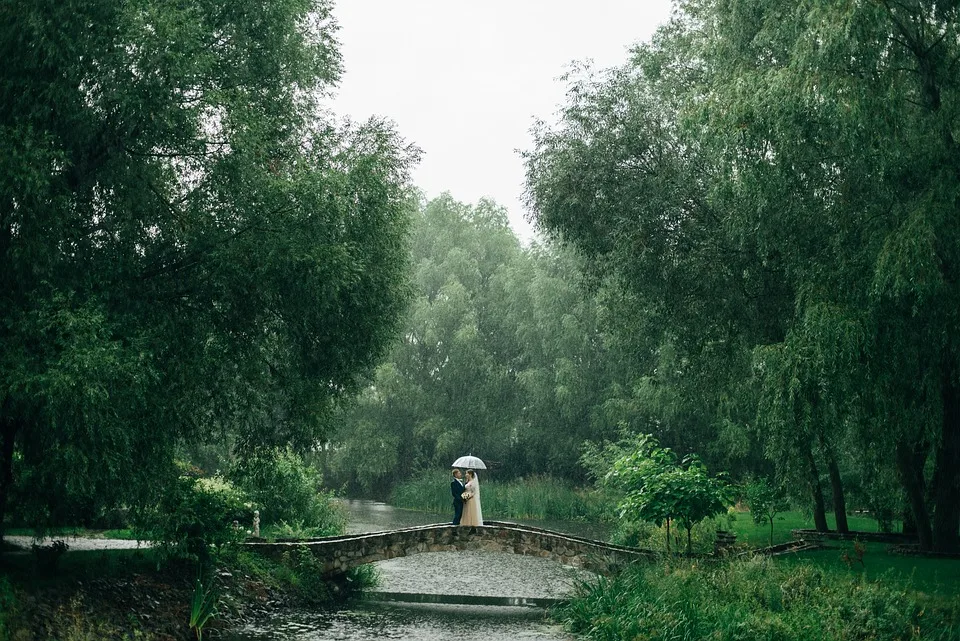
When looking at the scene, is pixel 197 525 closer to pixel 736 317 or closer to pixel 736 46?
pixel 736 317

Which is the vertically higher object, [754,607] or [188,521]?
[188,521]

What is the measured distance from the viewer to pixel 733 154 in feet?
50.3

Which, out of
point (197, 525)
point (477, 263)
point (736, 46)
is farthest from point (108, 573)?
point (477, 263)

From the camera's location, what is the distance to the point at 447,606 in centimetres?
1727

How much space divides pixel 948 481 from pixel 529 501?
739 inches

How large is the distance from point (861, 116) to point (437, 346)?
34014 mm

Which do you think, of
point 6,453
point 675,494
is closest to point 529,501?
point 675,494

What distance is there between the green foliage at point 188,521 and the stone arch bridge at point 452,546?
2631 millimetres

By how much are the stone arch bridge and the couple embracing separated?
1.29m

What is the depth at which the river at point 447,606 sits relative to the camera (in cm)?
1425

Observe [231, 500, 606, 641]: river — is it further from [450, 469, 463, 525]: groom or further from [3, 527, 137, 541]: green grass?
[3, 527, 137, 541]: green grass

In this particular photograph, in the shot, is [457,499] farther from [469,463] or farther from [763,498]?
[763,498]

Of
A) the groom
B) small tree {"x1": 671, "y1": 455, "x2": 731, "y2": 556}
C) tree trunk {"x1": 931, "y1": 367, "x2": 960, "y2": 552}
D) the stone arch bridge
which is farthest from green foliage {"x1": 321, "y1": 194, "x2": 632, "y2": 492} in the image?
small tree {"x1": 671, "y1": 455, "x2": 731, "y2": 556}

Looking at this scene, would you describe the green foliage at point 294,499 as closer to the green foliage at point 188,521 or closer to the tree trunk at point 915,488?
the green foliage at point 188,521
